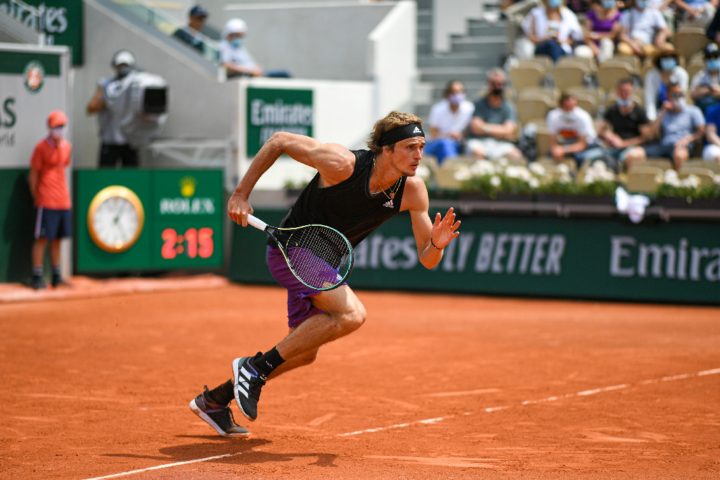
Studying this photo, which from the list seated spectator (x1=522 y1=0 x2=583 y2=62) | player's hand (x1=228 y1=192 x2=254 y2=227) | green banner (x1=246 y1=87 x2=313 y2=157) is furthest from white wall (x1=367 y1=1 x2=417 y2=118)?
player's hand (x1=228 y1=192 x2=254 y2=227)

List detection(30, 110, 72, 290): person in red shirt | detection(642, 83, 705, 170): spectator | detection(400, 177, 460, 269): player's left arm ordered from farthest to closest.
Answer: detection(642, 83, 705, 170): spectator → detection(30, 110, 72, 290): person in red shirt → detection(400, 177, 460, 269): player's left arm

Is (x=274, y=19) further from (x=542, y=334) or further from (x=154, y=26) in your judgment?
(x=542, y=334)

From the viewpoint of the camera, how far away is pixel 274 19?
18.5m

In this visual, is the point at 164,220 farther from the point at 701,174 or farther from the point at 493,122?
the point at 701,174

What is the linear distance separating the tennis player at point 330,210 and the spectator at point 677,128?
8602mm

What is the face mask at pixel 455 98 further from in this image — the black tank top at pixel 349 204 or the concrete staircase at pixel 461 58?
the black tank top at pixel 349 204

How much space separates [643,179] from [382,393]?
6.74 meters

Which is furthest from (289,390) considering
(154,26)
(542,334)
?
(154,26)

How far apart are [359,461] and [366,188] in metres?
1.47

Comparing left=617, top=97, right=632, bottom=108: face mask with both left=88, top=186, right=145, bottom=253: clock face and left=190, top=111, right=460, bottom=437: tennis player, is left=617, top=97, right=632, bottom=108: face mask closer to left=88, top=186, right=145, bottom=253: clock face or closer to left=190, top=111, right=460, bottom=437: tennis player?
left=88, top=186, right=145, bottom=253: clock face

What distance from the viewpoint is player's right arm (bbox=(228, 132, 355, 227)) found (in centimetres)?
516

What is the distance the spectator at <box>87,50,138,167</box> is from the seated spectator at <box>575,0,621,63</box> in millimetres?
7265

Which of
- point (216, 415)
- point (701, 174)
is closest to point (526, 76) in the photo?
point (701, 174)

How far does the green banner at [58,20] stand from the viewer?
1509 cm
